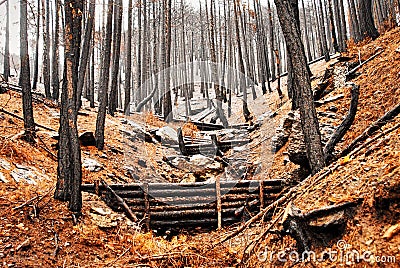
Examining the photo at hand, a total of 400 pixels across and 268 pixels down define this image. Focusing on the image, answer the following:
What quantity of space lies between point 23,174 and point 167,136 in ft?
22.2

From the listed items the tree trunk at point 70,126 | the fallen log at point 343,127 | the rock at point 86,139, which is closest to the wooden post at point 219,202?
the fallen log at point 343,127

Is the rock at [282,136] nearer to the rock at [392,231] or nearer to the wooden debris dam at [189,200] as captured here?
the wooden debris dam at [189,200]

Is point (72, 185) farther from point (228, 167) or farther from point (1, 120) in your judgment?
point (228, 167)

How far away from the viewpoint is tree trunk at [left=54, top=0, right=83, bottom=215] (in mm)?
5437

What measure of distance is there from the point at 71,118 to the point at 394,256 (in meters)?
4.98

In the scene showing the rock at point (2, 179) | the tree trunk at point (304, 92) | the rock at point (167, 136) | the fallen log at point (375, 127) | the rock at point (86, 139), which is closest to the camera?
the fallen log at point (375, 127)

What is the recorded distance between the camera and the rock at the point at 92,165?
26.4ft

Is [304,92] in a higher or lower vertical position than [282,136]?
higher

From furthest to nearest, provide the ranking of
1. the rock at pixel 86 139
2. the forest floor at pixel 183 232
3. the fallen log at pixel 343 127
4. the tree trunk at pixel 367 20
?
the tree trunk at pixel 367 20, the rock at pixel 86 139, the fallen log at pixel 343 127, the forest floor at pixel 183 232

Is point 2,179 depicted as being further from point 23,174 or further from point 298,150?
point 298,150

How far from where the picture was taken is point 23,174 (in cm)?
635

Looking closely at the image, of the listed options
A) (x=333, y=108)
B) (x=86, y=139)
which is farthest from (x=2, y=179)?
(x=333, y=108)

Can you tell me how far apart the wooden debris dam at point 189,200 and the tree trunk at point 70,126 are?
0.98m

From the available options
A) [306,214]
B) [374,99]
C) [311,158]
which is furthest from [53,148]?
[374,99]
